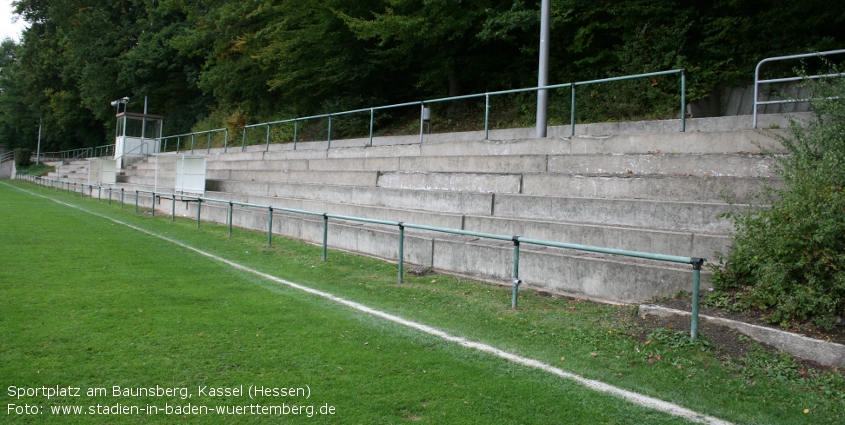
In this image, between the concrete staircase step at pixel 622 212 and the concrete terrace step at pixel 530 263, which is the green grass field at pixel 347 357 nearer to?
the concrete terrace step at pixel 530 263

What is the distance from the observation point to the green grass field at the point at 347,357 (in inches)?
165

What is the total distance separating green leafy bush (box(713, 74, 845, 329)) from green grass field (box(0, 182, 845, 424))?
724mm

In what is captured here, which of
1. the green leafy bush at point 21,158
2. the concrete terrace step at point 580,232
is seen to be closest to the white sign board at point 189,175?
the concrete terrace step at point 580,232

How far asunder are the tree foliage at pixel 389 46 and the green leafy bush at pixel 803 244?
774 cm

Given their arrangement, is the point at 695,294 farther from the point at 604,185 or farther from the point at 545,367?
the point at 604,185

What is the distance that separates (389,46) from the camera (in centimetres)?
2689

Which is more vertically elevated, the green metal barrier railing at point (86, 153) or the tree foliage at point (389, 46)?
the tree foliage at point (389, 46)

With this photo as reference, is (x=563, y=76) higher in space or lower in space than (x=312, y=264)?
higher

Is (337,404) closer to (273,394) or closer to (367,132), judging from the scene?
(273,394)

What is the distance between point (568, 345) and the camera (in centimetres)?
584

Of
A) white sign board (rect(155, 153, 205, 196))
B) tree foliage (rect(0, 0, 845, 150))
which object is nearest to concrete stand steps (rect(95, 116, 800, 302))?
tree foliage (rect(0, 0, 845, 150))

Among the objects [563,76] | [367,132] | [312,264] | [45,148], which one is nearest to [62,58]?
[45,148]

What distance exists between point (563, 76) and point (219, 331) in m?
18.0

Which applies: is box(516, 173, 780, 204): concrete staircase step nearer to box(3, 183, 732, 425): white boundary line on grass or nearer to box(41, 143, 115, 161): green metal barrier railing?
box(3, 183, 732, 425): white boundary line on grass
